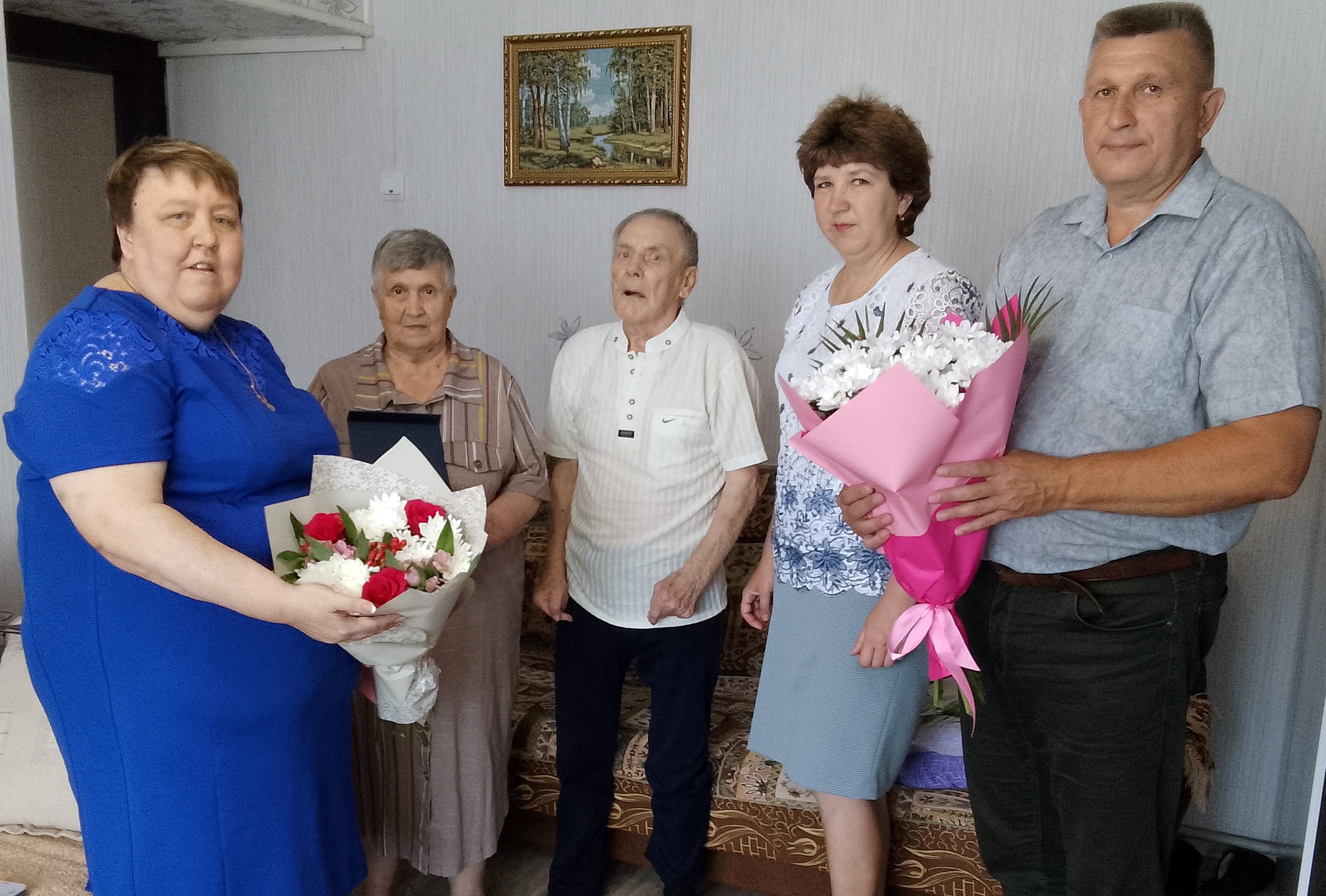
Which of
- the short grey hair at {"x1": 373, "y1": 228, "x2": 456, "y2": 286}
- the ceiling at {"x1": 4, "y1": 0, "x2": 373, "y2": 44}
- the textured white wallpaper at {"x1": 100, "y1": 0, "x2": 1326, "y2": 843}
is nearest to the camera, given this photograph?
the short grey hair at {"x1": 373, "y1": 228, "x2": 456, "y2": 286}

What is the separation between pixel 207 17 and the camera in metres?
3.22

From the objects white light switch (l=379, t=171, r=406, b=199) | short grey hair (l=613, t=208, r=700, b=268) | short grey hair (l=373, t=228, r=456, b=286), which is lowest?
short grey hair (l=373, t=228, r=456, b=286)

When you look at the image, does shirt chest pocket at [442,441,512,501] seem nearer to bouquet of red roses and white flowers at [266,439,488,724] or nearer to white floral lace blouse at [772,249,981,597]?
bouquet of red roses and white flowers at [266,439,488,724]

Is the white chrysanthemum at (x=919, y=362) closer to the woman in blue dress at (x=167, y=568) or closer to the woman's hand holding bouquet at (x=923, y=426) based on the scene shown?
the woman's hand holding bouquet at (x=923, y=426)

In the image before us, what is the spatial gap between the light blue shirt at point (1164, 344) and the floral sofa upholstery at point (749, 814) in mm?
911

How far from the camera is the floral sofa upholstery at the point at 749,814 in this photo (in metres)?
2.16

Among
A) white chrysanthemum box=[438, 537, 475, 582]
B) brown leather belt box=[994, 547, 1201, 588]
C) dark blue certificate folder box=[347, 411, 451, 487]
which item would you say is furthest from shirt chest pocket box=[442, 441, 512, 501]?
brown leather belt box=[994, 547, 1201, 588]

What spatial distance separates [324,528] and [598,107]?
85.0 inches

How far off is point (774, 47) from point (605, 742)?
2.05m

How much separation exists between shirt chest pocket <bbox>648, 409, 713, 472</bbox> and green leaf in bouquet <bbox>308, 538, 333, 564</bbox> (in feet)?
2.81

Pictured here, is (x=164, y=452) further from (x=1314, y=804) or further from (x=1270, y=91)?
(x=1270, y=91)

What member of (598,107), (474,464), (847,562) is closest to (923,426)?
(847,562)

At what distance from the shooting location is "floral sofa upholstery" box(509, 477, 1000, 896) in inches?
85.0

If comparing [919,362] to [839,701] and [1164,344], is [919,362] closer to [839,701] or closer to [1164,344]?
[1164,344]
